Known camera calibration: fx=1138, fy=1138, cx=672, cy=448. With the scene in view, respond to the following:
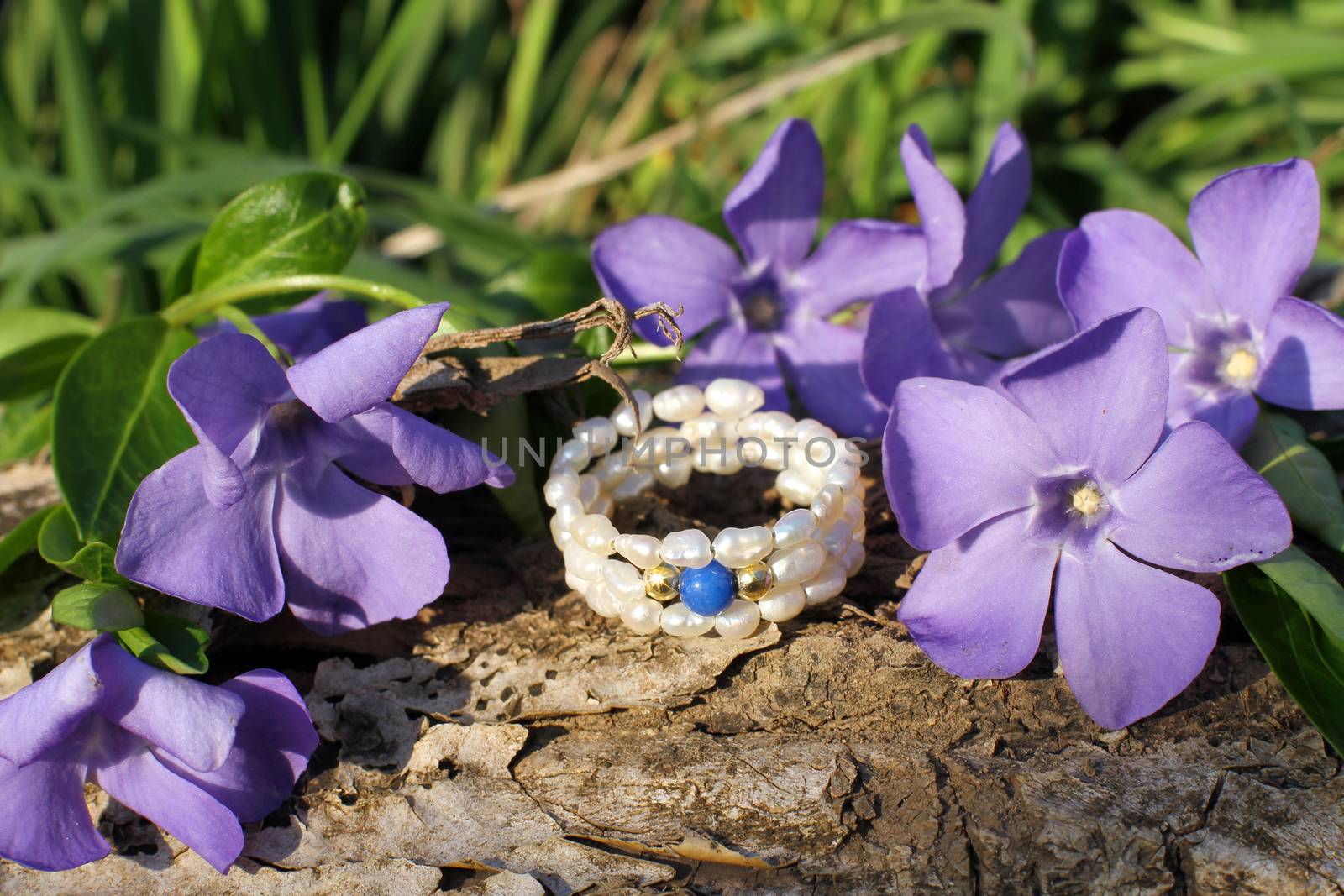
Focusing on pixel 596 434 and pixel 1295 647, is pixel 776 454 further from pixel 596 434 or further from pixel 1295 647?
pixel 1295 647

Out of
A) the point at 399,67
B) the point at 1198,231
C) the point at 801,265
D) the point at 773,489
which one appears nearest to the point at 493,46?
the point at 399,67

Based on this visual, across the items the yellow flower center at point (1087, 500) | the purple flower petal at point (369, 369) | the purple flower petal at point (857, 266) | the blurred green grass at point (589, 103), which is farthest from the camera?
the blurred green grass at point (589, 103)

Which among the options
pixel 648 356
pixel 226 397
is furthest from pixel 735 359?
pixel 226 397

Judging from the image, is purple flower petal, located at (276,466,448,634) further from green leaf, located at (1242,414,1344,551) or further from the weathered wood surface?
green leaf, located at (1242,414,1344,551)

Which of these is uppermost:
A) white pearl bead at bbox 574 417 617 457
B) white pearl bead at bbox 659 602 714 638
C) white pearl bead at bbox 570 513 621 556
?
white pearl bead at bbox 574 417 617 457

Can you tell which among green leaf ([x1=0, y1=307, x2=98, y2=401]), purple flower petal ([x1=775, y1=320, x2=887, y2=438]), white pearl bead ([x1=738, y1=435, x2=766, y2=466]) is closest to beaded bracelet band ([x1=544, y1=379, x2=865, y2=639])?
white pearl bead ([x1=738, y1=435, x2=766, y2=466])

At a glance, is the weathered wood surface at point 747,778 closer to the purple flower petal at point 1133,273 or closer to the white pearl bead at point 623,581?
the white pearl bead at point 623,581

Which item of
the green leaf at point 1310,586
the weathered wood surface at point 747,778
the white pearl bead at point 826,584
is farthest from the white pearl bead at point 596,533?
the green leaf at point 1310,586

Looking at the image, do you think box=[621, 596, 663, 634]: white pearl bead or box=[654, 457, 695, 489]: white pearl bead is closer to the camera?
box=[621, 596, 663, 634]: white pearl bead
